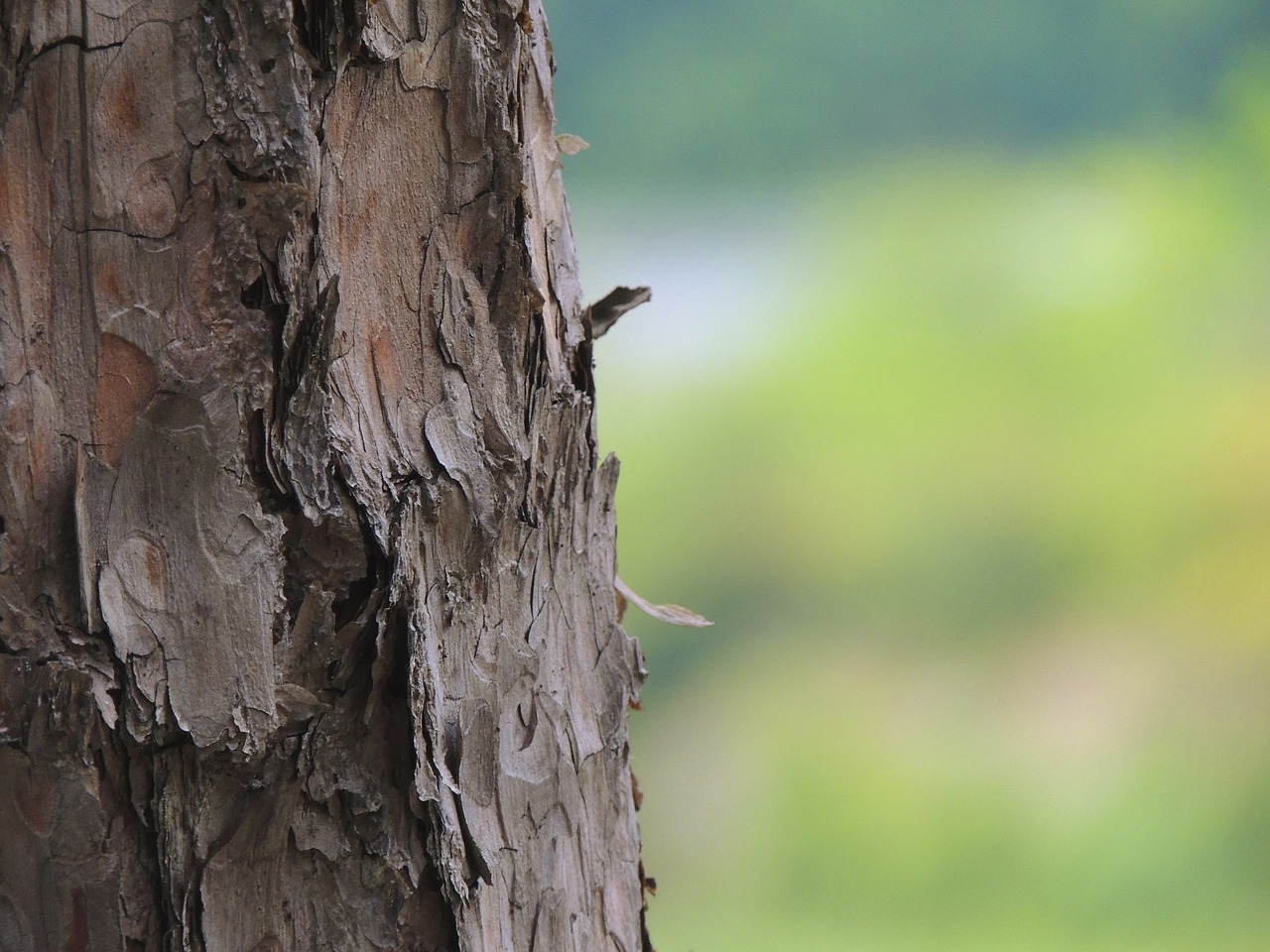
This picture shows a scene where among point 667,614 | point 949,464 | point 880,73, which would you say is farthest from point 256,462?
point 880,73

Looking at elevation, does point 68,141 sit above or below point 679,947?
above

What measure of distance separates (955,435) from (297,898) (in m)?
0.87

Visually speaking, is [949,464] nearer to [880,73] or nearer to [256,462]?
[880,73]

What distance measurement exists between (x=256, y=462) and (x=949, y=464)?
2.83ft

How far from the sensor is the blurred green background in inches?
40.3

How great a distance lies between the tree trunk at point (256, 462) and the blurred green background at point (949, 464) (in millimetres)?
746

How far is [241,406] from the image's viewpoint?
0.89ft

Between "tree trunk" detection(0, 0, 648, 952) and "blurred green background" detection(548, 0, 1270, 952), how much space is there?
2.45 feet

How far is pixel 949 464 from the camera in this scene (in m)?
1.03

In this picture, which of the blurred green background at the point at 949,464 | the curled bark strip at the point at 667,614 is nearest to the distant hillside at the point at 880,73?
the blurred green background at the point at 949,464

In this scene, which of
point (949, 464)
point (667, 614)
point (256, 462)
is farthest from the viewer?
point (949, 464)

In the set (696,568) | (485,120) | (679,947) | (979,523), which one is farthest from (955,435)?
(485,120)

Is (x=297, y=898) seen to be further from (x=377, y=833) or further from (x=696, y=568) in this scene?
(x=696, y=568)

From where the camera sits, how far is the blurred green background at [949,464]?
102 cm
